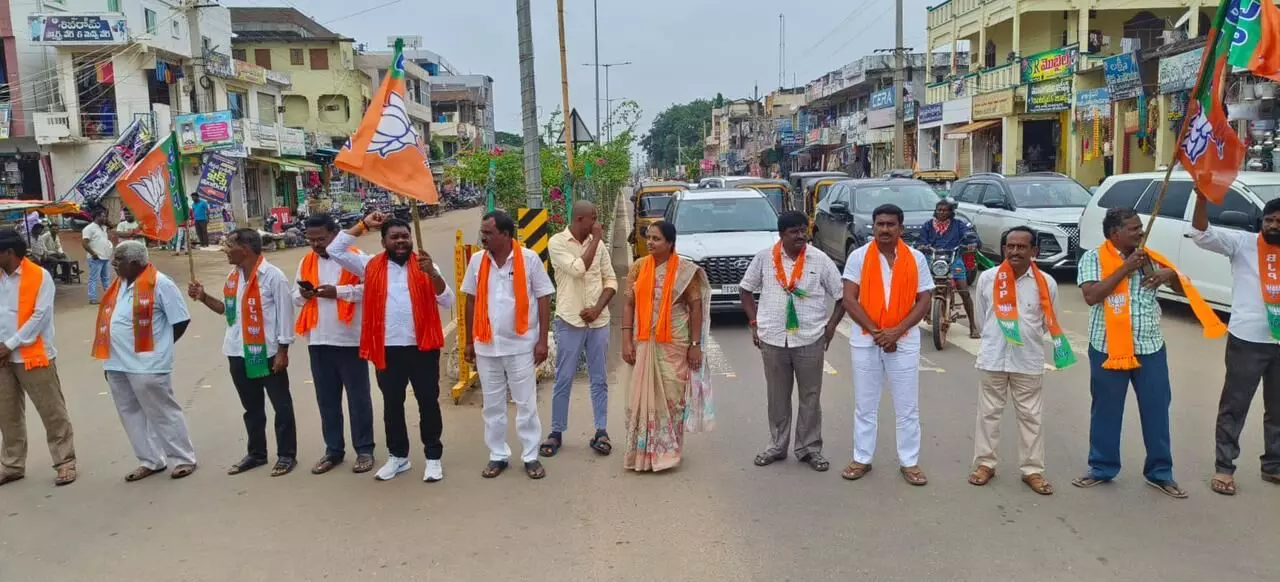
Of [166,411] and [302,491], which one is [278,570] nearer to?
[302,491]

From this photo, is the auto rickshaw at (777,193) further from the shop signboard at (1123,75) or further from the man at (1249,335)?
the man at (1249,335)

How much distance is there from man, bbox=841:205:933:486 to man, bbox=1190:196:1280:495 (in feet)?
4.83

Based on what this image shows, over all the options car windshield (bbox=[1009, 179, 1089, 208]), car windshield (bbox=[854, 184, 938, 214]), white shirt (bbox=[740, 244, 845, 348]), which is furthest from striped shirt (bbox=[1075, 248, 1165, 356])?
car windshield (bbox=[1009, 179, 1089, 208])

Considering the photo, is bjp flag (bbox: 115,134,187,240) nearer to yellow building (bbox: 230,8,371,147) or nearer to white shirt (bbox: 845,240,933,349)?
white shirt (bbox: 845,240,933,349)

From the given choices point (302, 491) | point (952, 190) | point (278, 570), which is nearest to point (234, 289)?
point (302, 491)

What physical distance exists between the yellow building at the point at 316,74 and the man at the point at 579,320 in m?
42.7

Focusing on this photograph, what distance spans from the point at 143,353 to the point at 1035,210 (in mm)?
12806

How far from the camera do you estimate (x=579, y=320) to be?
618 centimetres

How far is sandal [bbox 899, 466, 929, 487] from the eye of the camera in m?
5.34

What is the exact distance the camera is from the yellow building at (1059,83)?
23.1m

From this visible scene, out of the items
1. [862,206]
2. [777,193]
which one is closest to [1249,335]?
[862,206]

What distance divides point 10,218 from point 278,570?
20233mm

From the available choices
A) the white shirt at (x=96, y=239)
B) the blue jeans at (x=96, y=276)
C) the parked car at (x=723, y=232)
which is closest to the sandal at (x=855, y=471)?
the parked car at (x=723, y=232)

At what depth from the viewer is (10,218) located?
67.6 ft
